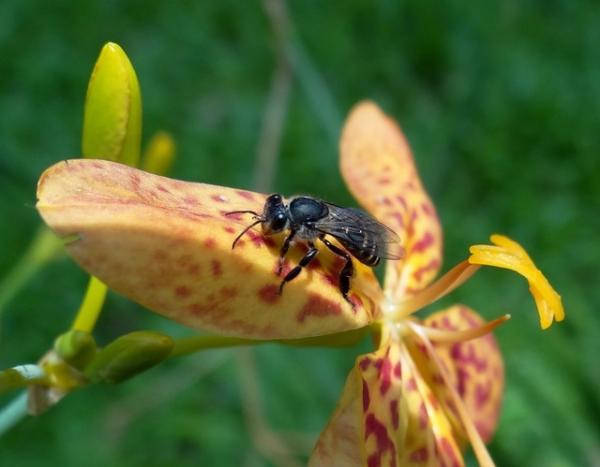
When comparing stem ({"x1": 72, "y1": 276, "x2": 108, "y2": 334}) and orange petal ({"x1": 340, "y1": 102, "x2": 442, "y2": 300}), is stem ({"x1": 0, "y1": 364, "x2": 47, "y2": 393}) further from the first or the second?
orange petal ({"x1": 340, "y1": 102, "x2": 442, "y2": 300})

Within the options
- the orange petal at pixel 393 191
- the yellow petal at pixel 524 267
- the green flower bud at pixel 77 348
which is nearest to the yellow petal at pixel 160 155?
the orange petal at pixel 393 191

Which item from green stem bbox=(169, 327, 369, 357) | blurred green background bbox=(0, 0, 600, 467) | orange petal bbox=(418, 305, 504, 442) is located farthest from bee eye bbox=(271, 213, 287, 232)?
blurred green background bbox=(0, 0, 600, 467)

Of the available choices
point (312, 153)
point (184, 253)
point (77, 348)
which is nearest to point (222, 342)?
point (77, 348)

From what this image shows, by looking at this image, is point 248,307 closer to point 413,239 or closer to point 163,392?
point 413,239

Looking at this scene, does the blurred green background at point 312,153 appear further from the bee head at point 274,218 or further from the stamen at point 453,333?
the bee head at point 274,218

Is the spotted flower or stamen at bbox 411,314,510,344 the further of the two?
stamen at bbox 411,314,510,344

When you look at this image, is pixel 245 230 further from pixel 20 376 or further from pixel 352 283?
pixel 20 376
